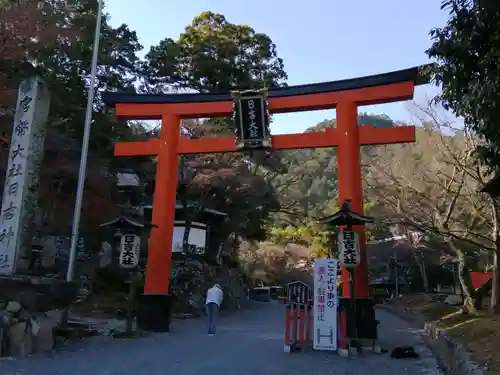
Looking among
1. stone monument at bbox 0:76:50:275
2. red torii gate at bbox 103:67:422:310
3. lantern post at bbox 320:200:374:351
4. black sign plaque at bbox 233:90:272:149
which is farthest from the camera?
black sign plaque at bbox 233:90:272:149

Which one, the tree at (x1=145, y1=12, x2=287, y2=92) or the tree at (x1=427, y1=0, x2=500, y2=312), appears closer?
the tree at (x1=427, y1=0, x2=500, y2=312)

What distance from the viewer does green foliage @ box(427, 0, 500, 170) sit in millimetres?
5586

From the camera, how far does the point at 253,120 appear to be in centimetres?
1291

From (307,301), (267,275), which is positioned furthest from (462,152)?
(267,275)

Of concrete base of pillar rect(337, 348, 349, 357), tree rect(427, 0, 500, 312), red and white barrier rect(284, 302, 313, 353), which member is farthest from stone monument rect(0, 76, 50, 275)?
tree rect(427, 0, 500, 312)

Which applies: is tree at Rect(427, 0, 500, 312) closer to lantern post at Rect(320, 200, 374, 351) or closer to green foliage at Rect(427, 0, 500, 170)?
green foliage at Rect(427, 0, 500, 170)

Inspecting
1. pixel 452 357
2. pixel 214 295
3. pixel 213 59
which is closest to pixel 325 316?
pixel 452 357

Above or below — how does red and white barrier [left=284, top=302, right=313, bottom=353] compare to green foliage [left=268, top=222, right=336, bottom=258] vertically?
below

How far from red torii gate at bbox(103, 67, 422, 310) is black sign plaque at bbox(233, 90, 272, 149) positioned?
28cm

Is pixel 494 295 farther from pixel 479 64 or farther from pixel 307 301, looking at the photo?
pixel 479 64

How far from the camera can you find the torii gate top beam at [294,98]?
38.8 ft

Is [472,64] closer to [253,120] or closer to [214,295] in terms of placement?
[253,120]

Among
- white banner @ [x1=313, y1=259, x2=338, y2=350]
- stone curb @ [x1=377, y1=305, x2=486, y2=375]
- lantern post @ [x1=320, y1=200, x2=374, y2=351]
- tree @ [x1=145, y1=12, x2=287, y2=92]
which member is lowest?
stone curb @ [x1=377, y1=305, x2=486, y2=375]

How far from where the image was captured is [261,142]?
12.9m
